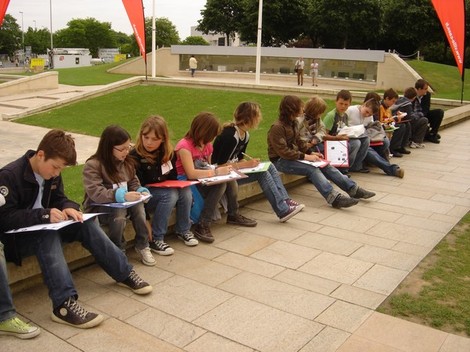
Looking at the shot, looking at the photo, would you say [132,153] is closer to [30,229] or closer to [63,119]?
[30,229]

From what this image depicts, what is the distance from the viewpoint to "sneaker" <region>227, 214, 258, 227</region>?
584 centimetres

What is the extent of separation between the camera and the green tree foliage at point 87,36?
97.2m

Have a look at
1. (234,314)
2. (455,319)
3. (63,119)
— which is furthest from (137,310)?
(63,119)

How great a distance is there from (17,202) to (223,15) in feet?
187

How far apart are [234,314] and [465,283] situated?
2.02 m

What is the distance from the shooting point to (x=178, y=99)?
70.9ft

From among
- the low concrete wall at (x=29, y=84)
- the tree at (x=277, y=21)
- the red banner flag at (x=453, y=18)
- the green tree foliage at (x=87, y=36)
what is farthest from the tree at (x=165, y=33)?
the red banner flag at (x=453, y=18)

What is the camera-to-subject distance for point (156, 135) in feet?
15.6

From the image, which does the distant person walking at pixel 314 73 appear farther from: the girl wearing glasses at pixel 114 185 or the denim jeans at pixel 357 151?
the girl wearing glasses at pixel 114 185

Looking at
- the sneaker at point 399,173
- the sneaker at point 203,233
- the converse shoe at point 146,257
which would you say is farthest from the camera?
the sneaker at point 399,173

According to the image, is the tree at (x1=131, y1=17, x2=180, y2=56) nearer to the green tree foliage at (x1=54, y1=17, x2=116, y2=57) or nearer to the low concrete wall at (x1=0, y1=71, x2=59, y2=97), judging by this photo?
the green tree foliage at (x1=54, y1=17, x2=116, y2=57)

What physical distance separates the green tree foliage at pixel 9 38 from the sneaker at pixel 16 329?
9041 centimetres

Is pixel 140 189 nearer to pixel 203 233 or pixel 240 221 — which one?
pixel 203 233

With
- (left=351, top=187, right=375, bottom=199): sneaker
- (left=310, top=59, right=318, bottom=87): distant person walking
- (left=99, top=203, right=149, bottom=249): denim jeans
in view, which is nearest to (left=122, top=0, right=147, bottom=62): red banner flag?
(left=310, top=59, right=318, bottom=87): distant person walking
